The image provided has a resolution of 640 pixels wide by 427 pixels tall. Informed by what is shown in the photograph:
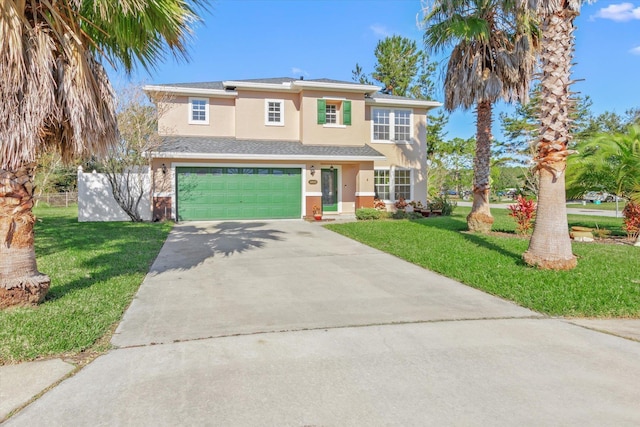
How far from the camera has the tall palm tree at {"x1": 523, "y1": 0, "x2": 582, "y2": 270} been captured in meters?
7.66

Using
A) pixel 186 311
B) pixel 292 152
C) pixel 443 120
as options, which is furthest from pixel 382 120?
pixel 186 311

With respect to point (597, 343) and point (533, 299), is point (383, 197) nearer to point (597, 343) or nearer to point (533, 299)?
point (533, 299)

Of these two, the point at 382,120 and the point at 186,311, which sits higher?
the point at 382,120

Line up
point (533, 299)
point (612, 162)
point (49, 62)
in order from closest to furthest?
point (49, 62) < point (533, 299) < point (612, 162)

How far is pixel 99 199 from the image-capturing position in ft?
60.1

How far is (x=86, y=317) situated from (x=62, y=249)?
6150mm


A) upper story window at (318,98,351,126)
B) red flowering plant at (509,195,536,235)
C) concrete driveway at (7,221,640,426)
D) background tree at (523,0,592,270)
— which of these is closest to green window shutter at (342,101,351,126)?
upper story window at (318,98,351,126)

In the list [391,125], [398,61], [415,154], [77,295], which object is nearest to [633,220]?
[415,154]

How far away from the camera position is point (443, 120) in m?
33.3

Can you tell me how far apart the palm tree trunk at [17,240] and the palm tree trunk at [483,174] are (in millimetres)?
11931

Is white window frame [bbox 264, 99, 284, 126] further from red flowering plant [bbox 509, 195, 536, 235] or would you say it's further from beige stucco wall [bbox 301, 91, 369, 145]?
red flowering plant [bbox 509, 195, 536, 235]

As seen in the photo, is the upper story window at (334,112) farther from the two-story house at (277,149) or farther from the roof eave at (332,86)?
the roof eave at (332,86)

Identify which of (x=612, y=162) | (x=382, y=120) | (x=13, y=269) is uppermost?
(x=382, y=120)

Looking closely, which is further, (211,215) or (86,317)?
(211,215)
